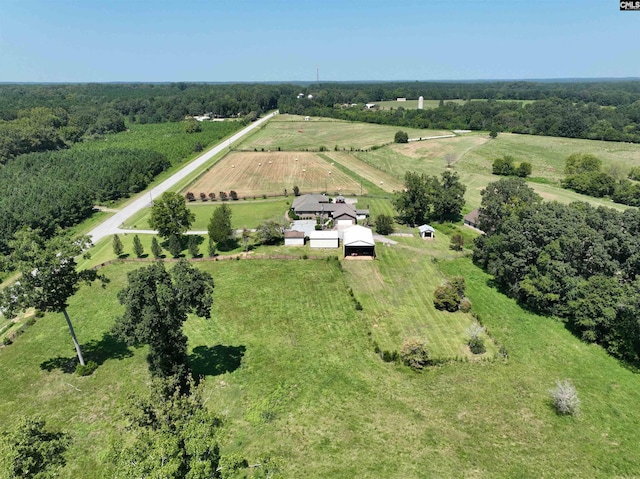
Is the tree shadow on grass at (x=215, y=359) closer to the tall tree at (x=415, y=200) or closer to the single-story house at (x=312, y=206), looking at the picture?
the single-story house at (x=312, y=206)

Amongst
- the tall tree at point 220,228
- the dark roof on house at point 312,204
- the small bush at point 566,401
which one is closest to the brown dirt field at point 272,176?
the dark roof on house at point 312,204

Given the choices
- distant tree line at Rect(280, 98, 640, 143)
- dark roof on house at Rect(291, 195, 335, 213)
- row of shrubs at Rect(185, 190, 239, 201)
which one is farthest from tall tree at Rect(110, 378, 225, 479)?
distant tree line at Rect(280, 98, 640, 143)

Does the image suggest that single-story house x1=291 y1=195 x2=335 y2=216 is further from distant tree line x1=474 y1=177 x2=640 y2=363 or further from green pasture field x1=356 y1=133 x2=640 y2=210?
green pasture field x1=356 y1=133 x2=640 y2=210

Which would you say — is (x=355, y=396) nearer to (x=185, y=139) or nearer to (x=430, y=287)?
(x=430, y=287)

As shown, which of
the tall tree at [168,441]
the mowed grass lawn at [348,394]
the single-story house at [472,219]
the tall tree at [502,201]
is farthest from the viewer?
the single-story house at [472,219]

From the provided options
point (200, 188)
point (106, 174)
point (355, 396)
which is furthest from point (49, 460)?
point (106, 174)

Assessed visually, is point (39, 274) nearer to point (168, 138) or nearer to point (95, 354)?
point (95, 354)

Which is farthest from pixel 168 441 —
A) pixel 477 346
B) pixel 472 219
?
pixel 472 219
